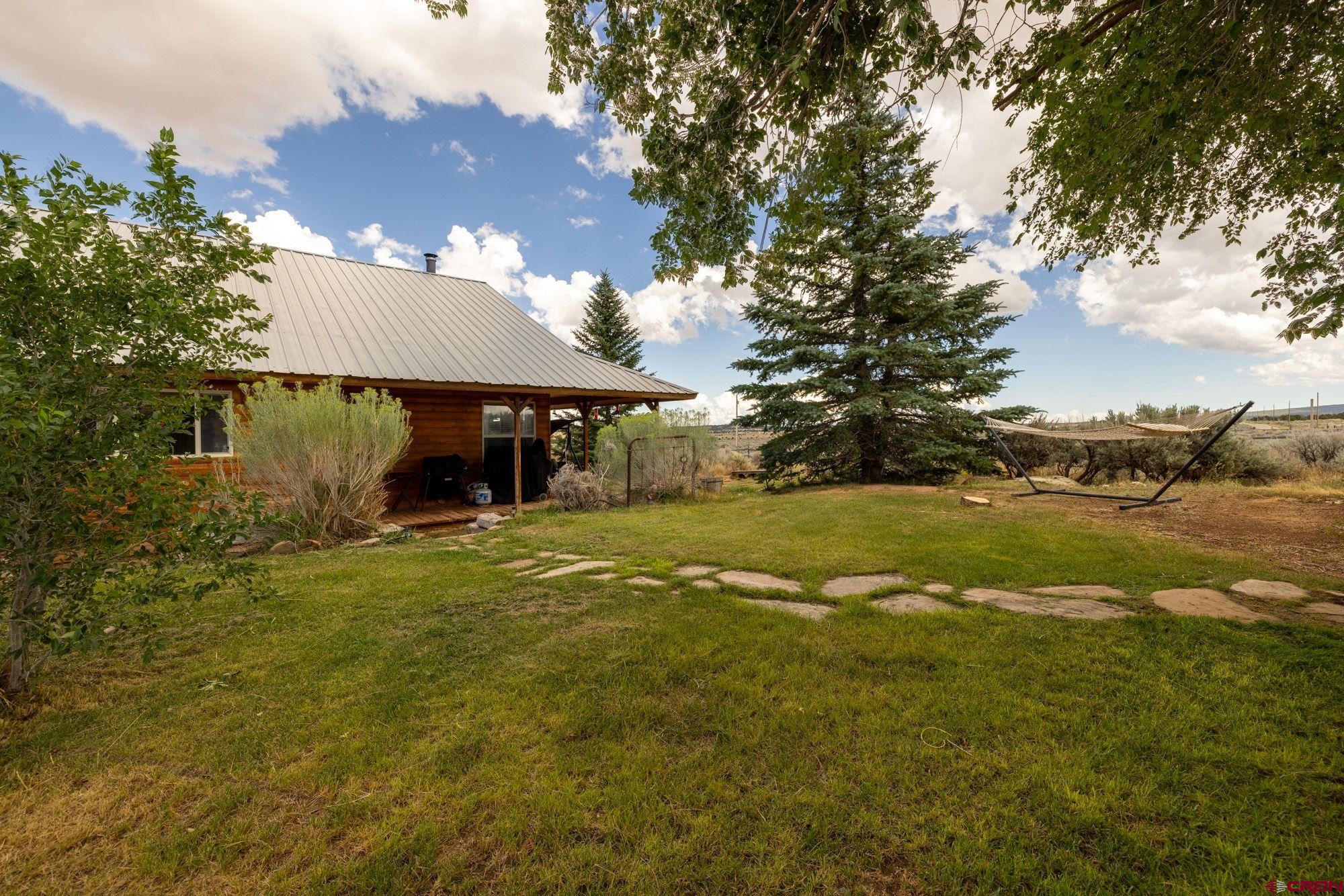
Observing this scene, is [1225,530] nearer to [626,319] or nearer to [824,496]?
[824,496]

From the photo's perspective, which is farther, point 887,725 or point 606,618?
point 606,618

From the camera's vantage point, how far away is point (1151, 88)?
308cm

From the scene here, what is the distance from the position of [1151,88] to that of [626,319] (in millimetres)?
19422

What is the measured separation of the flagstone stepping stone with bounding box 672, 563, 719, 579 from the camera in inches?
153

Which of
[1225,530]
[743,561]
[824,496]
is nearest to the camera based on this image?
[743,561]

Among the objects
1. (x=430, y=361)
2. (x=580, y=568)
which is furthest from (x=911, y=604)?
(x=430, y=361)

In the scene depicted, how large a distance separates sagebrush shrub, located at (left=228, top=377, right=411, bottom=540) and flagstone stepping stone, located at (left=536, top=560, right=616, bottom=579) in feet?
11.2

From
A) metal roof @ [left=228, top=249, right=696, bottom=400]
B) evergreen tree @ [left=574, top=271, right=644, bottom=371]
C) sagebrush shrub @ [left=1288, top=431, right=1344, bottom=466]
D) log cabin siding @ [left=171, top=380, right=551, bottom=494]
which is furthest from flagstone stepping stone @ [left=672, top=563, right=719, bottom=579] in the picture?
evergreen tree @ [left=574, top=271, right=644, bottom=371]

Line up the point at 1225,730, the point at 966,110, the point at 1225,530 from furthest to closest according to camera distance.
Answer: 1. the point at 1225,530
2. the point at 966,110
3. the point at 1225,730

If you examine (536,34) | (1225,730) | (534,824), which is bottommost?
(534,824)

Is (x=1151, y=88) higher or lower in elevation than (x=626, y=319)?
lower

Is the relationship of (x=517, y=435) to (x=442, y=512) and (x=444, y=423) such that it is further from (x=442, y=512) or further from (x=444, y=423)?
(x=444, y=423)

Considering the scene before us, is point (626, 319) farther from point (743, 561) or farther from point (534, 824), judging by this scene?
point (534, 824)

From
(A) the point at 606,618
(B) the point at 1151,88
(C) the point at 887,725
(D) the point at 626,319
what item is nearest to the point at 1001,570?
(C) the point at 887,725
